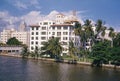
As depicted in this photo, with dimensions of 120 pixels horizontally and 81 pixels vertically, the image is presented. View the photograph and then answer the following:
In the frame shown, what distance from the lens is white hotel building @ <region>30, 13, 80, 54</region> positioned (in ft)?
321

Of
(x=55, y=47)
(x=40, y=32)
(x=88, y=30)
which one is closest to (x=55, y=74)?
(x=55, y=47)

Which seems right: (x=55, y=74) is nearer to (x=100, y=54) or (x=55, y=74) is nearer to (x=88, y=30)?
(x=100, y=54)

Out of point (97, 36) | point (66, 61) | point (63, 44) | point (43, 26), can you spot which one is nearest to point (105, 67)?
point (66, 61)

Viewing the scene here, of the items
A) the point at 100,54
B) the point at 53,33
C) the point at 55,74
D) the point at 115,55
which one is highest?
the point at 53,33

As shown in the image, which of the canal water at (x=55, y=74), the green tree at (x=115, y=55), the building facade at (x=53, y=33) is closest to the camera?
the canal water at (x=55, y=74)

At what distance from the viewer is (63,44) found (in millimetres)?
97938

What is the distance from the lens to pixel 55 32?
101 metres

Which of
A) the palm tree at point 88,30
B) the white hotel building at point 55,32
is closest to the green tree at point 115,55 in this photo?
the palm tree at point 88,30

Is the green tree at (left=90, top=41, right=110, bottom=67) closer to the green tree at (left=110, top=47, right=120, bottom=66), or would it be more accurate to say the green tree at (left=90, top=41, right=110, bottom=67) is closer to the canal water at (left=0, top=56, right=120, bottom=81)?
the green tree at (left=110, top=47, right=120, bottom=66)

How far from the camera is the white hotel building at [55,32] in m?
97.8

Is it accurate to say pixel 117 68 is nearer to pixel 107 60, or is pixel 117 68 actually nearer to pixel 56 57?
pixel 107 60

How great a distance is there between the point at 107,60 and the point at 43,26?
Answer: 43.5 meters

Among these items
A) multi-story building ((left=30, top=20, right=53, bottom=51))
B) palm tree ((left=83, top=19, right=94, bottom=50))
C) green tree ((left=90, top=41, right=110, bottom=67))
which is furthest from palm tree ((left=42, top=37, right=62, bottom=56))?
multi-story building ((left=30, top=20, right=53, bottom=51))

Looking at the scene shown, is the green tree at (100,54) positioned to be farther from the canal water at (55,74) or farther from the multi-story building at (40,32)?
the multi-story building at (40,32)
